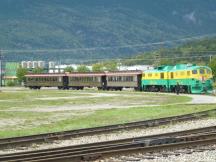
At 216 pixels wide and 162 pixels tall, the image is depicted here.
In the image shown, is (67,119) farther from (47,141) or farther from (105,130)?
(47,141)

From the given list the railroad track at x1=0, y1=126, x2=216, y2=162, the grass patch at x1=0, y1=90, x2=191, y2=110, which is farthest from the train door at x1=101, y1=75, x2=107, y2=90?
the railroad track at x1=0, y1=126, x2=216, y2=162

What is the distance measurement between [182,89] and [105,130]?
52.5 meters

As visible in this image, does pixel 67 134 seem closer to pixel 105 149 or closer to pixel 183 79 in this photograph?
pixel 105 149

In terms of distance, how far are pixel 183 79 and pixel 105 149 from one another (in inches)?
2290

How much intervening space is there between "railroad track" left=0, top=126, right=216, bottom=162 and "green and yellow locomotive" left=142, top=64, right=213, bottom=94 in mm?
51801

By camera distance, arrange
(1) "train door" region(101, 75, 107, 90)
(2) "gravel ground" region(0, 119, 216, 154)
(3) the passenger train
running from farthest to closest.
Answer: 1. (1) "train door" region(101, 75, 107, 90)
2. (3) the passenger train
3. (2) "gravel ground" region(0, 119, 216, 154)

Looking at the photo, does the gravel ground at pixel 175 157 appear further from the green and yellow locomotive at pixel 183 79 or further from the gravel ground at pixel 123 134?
the green and yellow locomotive at pixel 183 79

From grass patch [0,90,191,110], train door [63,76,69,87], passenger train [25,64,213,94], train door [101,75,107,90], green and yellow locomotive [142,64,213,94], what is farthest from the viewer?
train door [63,76,69,87]

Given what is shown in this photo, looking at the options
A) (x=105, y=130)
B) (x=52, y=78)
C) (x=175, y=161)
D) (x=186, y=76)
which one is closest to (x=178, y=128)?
(x=105, y=130)

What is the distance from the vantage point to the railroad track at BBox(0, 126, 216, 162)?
56.0 ft

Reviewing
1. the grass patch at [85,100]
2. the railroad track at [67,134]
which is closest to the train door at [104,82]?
the grass patch at [85,100]

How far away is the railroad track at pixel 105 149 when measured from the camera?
56.0ft

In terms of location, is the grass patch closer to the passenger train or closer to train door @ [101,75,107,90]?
the passenger train

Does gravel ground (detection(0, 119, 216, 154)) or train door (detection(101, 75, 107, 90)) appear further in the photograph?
train door (detection(101, 75, 107, 90))
